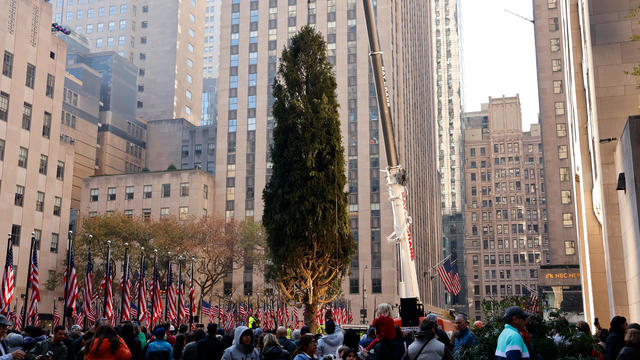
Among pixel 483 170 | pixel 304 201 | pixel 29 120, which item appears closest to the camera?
pixel 304 201

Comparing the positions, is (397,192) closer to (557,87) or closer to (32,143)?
(32,143)

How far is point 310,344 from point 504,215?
160 meters

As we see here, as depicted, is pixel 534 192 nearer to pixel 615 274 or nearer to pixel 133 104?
pixel 133 104

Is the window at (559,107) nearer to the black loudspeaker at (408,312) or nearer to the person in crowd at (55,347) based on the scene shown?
the black loudspeaker at (408,312)

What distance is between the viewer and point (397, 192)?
107 ft

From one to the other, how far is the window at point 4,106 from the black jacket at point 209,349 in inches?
2180

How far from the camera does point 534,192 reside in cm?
16150

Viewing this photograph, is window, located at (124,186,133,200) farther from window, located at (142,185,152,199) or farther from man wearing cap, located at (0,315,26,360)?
man wearing cap, located at (0,315,26,360)

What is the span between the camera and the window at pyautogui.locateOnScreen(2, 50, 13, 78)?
61.5m

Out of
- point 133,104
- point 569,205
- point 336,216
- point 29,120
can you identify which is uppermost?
point 133,104

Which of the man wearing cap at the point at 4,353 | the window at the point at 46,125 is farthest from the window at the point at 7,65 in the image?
the man wearing cap at the point at 4,353

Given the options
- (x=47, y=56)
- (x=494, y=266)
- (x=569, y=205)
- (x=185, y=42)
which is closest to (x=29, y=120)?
(x=47, y=56)

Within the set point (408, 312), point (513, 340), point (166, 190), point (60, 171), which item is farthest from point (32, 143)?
point (513, 340)

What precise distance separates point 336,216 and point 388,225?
6711cm
